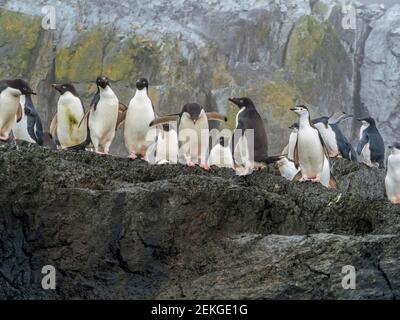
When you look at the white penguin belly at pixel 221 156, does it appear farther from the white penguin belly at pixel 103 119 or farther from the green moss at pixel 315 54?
the green moss at pixel 315 54

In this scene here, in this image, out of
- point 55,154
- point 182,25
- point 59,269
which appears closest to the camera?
point 59,269

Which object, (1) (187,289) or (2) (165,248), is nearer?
(1) (187,289)

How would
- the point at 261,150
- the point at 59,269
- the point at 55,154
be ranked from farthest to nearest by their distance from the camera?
the point at 261,150, the point at 55,154, the point at 59,269

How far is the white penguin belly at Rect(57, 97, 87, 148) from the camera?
9633mm

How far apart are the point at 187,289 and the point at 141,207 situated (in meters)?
0.70

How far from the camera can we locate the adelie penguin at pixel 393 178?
923 centimetres

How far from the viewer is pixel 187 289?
17.1ft

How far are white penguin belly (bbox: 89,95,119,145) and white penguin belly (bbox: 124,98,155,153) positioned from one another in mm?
170

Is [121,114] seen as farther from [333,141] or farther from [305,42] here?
[305,42]

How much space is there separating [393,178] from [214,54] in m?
17.0

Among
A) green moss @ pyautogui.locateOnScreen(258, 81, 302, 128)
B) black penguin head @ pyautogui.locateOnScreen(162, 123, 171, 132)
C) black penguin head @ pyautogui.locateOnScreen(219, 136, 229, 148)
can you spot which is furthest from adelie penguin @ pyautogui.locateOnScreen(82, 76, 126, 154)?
green moss @ pyautogui.locateOnScreen(258, 81, 302, 128)

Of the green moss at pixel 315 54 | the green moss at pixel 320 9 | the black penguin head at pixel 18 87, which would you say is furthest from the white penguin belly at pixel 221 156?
the green moss at pixel 320 9
